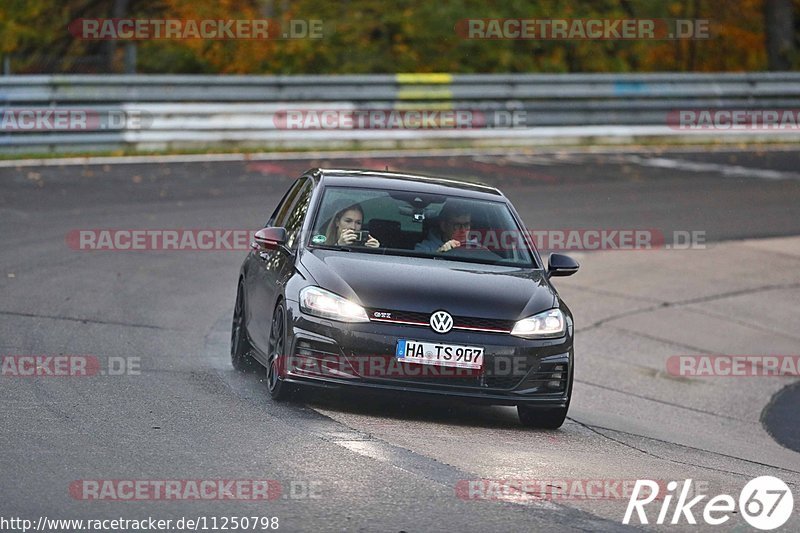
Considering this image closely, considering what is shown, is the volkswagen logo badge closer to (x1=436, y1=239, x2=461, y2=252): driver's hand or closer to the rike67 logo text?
(x1=436, y1=239, x2=461, y2=252): driver's hand

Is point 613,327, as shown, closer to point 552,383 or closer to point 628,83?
point 552,383

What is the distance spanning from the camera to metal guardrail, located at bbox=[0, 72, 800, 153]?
22.7 meters

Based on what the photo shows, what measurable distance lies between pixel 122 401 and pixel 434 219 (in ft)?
8.05

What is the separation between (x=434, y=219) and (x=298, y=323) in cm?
155

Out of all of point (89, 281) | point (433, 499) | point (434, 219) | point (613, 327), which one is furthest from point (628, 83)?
point (433, 499)

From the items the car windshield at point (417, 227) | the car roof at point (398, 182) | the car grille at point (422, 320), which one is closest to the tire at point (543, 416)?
the car grille at point (422, 320)

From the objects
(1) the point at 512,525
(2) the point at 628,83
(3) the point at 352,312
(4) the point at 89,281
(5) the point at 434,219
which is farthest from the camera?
(2) the point at 628,83

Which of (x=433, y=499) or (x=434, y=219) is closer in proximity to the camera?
(x=433, y=499)

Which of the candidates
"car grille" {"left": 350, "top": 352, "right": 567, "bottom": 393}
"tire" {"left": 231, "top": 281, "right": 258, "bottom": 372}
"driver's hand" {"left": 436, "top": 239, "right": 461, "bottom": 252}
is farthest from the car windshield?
"tire" {"left": 231, "top": 281, "right": 258, "bottom": 372}

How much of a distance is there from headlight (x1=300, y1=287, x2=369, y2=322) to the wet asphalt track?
2.00 ft

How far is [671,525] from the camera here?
266 inches

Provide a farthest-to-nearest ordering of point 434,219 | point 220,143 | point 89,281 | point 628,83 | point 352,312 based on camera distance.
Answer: point 628,83
point 220,143
point 89,281
point 434,219
point 352,312

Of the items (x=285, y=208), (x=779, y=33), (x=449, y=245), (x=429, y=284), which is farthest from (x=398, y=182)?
(x=779, y=33)

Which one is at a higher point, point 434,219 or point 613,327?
point 434,219
